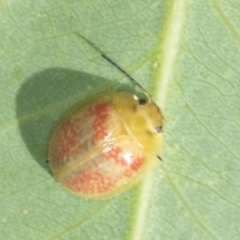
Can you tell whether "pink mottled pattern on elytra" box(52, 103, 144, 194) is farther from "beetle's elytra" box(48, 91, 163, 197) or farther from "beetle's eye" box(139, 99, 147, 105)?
"beetle's eye" box(139, 99, 147, 105)

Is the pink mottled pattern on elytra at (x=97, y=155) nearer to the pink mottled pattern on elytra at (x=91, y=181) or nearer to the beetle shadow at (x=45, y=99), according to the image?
the pink mottled pattern on elytra at (x=91, y=181)

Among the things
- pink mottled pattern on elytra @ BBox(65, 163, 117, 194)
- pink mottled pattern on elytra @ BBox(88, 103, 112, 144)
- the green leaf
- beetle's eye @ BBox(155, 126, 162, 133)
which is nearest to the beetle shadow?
the green leaf

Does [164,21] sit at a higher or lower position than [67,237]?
higher

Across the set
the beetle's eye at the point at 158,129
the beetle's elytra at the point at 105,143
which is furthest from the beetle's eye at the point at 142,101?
the beetle's eye at the point at 158,129

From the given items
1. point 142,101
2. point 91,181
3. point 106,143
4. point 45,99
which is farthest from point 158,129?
point 45,99

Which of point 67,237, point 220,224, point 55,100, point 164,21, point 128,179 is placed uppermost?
point 164,21

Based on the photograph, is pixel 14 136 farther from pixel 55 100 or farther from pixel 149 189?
pixel 149 189

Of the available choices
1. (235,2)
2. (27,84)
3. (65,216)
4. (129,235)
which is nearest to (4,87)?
(27,84)
